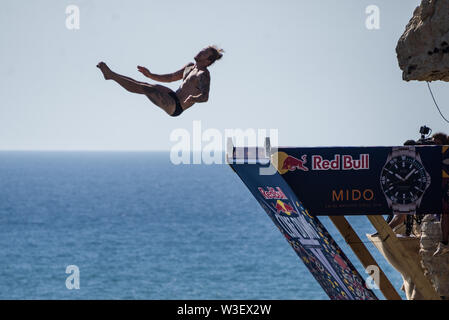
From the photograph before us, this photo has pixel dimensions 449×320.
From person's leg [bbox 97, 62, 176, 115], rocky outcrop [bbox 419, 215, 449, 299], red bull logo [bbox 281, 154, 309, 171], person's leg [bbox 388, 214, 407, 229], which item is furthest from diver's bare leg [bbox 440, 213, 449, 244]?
person's leg [bbox 97, 62, 176, 115]

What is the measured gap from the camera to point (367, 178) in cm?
1195

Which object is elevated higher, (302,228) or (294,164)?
(294,164)

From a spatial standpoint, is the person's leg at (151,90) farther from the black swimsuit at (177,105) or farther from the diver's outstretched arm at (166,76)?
the diver's outstretched arm at (166,76)

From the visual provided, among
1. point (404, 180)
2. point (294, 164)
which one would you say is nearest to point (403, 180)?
point (404, 180)

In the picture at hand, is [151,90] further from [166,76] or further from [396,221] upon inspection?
[396,221]

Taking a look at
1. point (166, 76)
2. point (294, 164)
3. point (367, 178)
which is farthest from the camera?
point (166, 76)

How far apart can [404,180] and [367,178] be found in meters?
0.56

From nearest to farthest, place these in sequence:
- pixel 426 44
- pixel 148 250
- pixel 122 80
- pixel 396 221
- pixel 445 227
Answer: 1. pixel 122 80
2. pixel 426 44
3. pixel 445 227
4. pixel 396 221
5. pixel 148 250

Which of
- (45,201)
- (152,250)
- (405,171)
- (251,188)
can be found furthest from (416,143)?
(45,201)

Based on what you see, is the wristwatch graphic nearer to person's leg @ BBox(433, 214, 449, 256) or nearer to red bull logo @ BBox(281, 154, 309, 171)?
red bull logo @ BBox(281, 154, 309, 171)

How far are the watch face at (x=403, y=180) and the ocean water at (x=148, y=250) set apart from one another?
72.1 m

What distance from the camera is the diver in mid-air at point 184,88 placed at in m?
12.2

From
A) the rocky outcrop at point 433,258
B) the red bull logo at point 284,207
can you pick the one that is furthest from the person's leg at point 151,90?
the rocky outcrop at point 433,258
